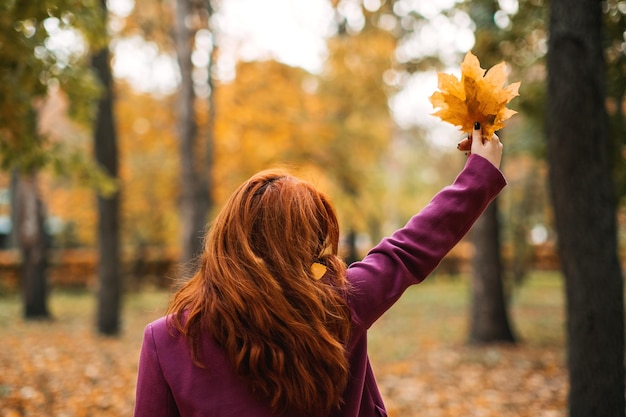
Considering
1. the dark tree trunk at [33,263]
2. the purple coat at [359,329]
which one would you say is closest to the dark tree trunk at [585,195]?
the purple coat at [359,329]

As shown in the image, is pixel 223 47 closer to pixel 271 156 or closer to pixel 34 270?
pixel 271 156

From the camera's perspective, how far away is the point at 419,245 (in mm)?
1696

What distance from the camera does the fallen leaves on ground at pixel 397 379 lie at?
20.1 ft

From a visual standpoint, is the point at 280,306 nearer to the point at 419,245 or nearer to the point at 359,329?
the point at 359,329

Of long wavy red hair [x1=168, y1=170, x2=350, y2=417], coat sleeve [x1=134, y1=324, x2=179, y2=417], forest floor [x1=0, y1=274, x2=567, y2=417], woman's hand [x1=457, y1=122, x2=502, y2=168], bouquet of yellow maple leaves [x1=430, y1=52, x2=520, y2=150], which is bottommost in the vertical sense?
forest floor [x1=0, y1=274, x2=567, y2=417]

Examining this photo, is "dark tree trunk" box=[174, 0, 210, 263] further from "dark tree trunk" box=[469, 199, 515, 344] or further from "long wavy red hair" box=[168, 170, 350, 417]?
"long wavy red hair" box=[168, 170, 350, 417]

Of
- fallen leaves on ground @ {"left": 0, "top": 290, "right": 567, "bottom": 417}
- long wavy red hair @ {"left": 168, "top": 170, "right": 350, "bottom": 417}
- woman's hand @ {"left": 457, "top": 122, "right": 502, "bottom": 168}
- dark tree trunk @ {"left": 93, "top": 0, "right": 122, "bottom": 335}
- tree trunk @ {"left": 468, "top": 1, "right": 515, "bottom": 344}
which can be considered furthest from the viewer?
dark tree trunk @ {"left": 93, "top": 0, "right": 122, "bottom": 335}

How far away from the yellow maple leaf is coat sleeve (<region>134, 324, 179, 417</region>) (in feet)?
3.93

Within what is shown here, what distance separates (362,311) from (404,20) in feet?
34.9

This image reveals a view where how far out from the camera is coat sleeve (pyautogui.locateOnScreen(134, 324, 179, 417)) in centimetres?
163

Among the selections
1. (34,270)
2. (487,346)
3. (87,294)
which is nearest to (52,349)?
(34,270)

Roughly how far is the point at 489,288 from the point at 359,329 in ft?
29.9

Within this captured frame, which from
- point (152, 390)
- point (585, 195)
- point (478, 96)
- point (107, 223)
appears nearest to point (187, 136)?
point (107, 223)

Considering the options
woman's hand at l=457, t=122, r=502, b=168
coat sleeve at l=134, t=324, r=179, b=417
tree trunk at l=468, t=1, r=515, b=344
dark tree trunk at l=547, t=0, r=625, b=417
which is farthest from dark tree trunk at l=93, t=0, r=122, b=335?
woman's hand at l=457, t=122, r=502, b=168
